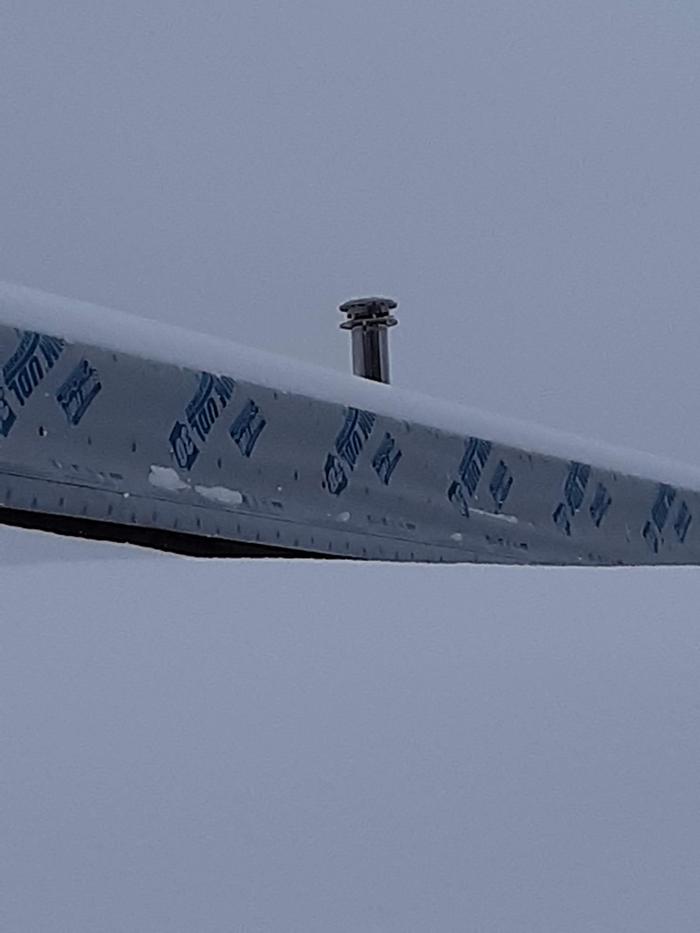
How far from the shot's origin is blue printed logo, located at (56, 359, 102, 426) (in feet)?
3.42

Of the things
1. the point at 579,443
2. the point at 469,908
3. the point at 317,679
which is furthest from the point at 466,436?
the point at 469,908

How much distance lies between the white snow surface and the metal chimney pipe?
1204 millimetres

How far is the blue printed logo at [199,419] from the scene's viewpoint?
1.13 m

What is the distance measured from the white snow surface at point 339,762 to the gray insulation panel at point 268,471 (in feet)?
1.40

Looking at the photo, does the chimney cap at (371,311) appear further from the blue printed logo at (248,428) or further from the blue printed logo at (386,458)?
the blue printed logo at (248,428)

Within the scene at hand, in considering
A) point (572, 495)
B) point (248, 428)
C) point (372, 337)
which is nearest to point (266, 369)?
point (248, 428)

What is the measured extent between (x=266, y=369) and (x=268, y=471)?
0.33 feet

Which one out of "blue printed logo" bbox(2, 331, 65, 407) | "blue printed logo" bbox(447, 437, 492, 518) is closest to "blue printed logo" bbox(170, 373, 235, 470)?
"blue printed logo" bbox(2, 331, 65, 407)

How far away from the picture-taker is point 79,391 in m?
1.05

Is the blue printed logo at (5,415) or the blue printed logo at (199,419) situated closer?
the blue printed logo at (5,415)

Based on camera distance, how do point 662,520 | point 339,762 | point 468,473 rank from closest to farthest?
point 339,762 → point 468,473 → point 662,520

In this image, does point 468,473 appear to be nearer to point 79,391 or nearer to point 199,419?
point 199,419


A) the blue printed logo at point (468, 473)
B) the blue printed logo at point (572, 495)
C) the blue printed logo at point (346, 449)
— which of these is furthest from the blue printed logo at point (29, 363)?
the blue printed logo at point (572, 495)

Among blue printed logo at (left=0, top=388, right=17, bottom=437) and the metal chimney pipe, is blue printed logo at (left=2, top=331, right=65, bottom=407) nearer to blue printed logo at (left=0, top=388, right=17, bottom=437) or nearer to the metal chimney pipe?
blue printed logo at (left=0, top=388, right=17, bottom=437)
